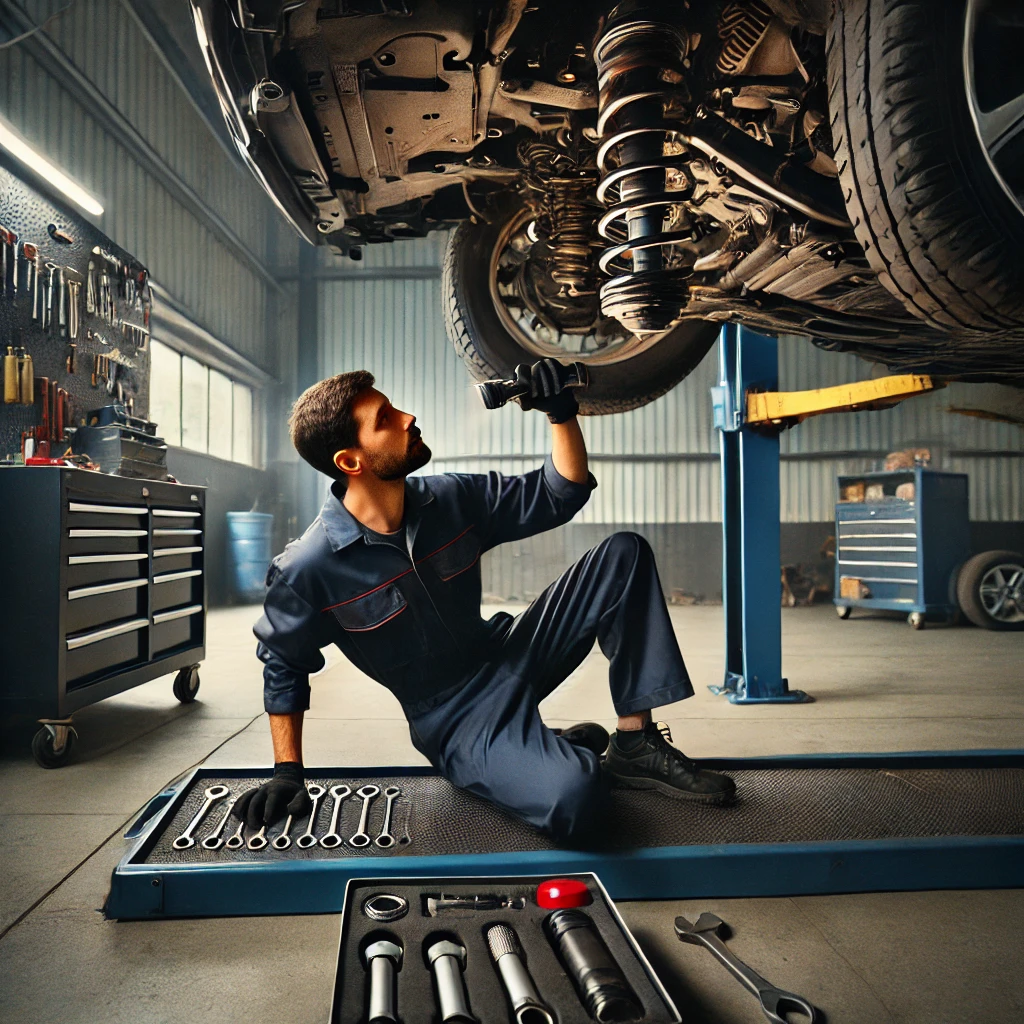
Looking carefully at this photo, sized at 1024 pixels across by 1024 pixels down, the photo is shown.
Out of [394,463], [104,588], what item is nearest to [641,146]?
[394,463]

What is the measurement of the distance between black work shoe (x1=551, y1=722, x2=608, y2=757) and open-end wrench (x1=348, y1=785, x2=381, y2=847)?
404 millimetres

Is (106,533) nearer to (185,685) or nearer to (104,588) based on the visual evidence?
(104,588)

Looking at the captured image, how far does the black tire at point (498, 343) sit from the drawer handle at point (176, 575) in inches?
51.7

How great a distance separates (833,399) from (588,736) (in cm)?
157

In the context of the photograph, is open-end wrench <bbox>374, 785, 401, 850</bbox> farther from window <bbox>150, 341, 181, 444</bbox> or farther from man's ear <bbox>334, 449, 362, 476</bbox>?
window <bbox>150, 341, 181, 444</bbox>

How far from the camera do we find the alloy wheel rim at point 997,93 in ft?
2.90

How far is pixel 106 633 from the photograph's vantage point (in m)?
2.33

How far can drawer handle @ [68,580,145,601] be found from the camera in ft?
7.18

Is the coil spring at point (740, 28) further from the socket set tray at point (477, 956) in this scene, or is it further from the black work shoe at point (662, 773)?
the socket set tray at point (477, 956)

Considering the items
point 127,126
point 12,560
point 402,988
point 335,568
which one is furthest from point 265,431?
point 402,988

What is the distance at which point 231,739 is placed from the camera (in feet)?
7.73

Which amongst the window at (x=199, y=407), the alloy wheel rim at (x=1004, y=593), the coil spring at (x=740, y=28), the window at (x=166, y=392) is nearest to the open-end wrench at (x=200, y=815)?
the coil spring at (x=740, y=28)

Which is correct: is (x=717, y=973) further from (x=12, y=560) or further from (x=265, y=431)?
(x=265, y=431)

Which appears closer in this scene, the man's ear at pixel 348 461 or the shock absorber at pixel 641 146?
the shock absorber at pixel 641 146
